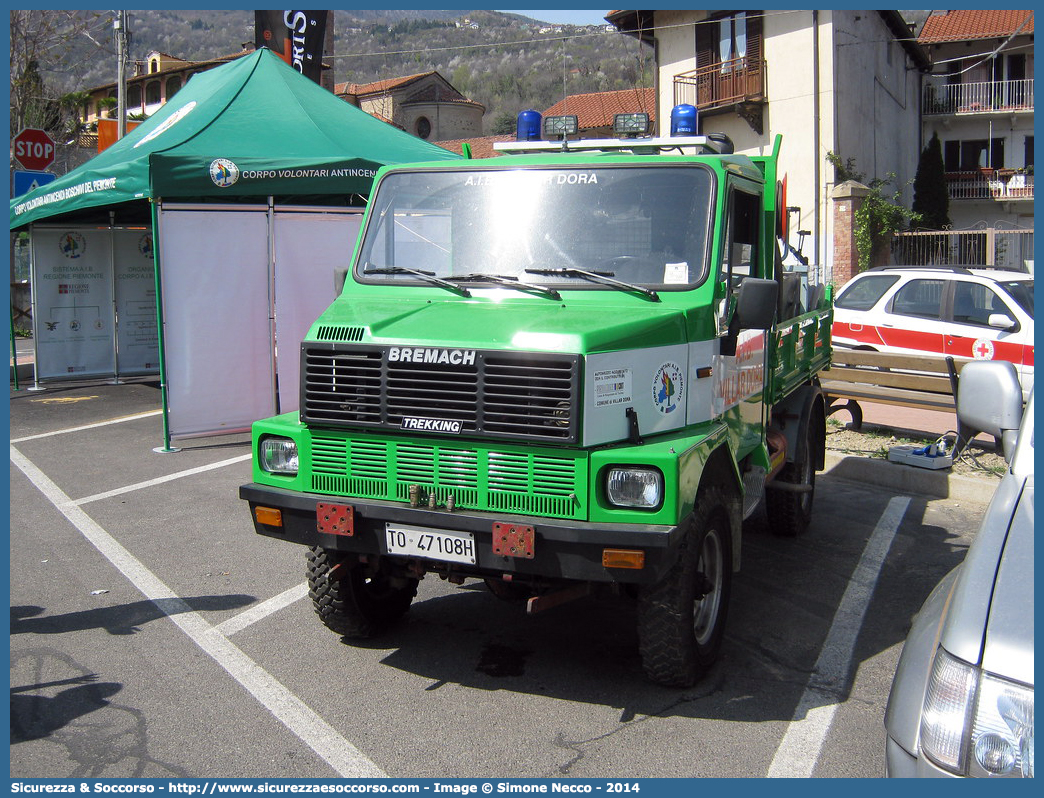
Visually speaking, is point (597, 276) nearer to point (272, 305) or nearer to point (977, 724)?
point (977, 724)

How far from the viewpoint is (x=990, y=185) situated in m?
37.9

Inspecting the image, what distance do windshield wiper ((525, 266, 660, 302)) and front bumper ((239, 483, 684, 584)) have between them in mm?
1234

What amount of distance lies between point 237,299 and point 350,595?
6.50 metres

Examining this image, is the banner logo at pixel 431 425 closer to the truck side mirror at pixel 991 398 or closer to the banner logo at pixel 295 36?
the truck side mirror at pixel 991 398

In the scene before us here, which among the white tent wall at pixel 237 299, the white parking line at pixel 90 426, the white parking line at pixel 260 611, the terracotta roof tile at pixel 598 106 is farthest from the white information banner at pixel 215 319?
the terracotta roof tile at pixel 598 106

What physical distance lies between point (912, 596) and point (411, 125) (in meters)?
61.5

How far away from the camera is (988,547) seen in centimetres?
292

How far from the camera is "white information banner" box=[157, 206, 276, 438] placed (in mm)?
10156

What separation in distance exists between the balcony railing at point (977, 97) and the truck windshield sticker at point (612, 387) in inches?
1572

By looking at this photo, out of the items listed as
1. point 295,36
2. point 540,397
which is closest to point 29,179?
point 295,36

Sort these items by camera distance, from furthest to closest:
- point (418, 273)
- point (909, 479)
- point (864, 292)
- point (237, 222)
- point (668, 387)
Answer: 1. point (864, 292)
2. point (237, 222)
3. point (909, 479)
4. point (418, 273)
5. point (668, 387)

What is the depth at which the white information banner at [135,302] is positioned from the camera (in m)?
15.5

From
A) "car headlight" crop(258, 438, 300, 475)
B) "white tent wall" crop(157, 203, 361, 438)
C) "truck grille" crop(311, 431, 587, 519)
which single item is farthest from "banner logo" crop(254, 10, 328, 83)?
"truck grille" crop(311, 431, 587, 519)

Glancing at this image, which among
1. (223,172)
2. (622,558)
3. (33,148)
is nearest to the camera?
(622,558)
